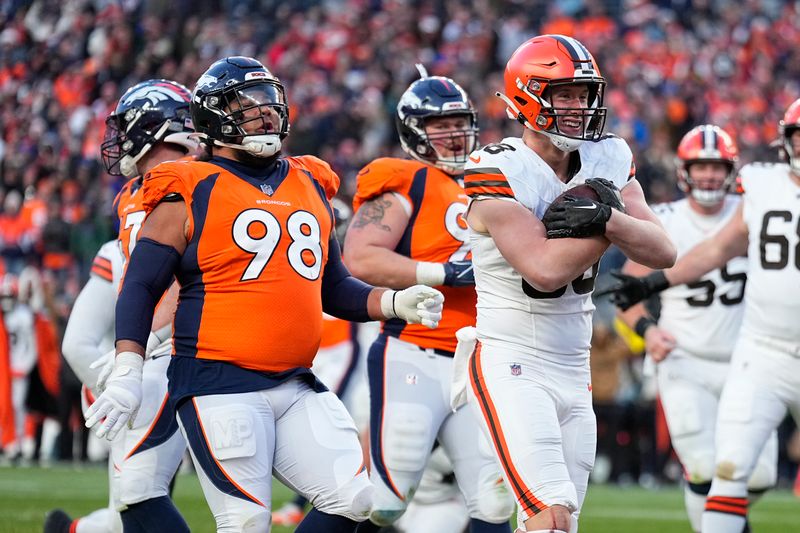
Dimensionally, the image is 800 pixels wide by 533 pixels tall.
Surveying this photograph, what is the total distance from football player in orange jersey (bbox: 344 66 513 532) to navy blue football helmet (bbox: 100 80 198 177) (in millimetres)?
951

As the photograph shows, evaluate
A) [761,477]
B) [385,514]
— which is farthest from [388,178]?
[761,477]

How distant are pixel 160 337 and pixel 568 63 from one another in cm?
205

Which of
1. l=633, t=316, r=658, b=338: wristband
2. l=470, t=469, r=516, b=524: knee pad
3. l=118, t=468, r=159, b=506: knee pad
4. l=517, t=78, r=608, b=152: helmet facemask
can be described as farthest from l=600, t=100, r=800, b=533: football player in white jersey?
l=118, t=468, r=159, b=506: knee pad

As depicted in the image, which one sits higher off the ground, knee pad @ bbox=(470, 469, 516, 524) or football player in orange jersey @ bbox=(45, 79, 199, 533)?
football player in orange jersey @ bbox=(45, 79, 199, 533)

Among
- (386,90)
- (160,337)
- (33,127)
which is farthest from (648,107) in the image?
(160,337)

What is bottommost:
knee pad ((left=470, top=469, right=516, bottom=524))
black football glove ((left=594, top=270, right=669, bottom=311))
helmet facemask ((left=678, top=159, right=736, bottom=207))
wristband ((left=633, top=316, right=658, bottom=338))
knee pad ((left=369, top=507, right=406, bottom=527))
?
knee pad ((left=369, top=507, right=406, bottom=527))

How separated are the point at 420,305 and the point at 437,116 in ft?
6.03

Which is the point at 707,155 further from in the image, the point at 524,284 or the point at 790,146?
the point at 524,284

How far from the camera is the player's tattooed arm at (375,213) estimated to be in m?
6.32

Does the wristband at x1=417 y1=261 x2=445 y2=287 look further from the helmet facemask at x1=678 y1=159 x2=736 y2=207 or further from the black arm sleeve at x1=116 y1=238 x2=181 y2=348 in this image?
the helmet facemask at x1=678 y1=159 x2=736 y2=207

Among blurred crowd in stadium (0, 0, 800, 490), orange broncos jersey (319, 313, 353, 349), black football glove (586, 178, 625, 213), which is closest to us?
black football glove (586, 178, 625, 213)

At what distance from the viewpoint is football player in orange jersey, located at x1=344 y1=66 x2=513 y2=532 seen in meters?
5.96

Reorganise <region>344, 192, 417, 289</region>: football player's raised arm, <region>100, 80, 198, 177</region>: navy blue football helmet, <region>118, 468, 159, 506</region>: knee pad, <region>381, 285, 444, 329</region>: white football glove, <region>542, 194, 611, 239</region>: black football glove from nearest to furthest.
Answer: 1. <region>542, 194, 611, 239</region>: black football glove
2. <region>381, 285, 444, 329</region>: white football glove
3. <region>118, 468, 159, 506</region>: knee pad
4. <region>100, 80, 198, 177</region>: navy blue football helmet
5. <region>344, 192, 417, 289</region>: football player's raised arm

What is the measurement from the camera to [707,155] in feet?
25.7
